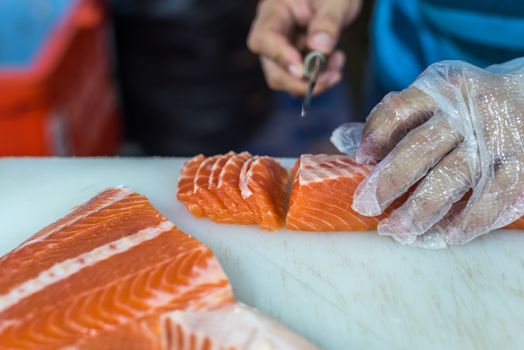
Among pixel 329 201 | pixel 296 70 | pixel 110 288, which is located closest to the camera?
pixel 110 288

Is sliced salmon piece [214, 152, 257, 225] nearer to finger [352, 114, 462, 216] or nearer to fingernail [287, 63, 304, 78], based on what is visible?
finger [352, 114, 462, 216]

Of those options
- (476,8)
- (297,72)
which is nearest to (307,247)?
(297,72)

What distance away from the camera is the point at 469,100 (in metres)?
2.28

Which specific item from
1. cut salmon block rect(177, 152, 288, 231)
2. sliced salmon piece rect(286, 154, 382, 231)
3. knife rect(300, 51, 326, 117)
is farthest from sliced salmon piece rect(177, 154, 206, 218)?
knife rect(300, 51, 326, 117)

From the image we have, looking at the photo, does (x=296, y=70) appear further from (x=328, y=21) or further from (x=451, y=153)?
(x=451, y=153)

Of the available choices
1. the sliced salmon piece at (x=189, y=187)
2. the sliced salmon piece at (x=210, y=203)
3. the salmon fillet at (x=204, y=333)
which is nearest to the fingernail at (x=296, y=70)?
the sliced salmon piece at (x=189, y=187)

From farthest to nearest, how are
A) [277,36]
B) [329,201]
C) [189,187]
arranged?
[277,36] → [189,187] → [329,201]

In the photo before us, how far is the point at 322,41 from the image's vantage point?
2.96 meters

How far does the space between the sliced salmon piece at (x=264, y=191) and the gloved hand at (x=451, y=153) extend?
0.36 m

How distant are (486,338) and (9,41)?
3950 millimetres

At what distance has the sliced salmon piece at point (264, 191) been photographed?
2492mm

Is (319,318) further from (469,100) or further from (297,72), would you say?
(297,72)

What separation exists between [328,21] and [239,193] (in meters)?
1.07

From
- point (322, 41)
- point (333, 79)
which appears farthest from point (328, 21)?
point (333, 79)
